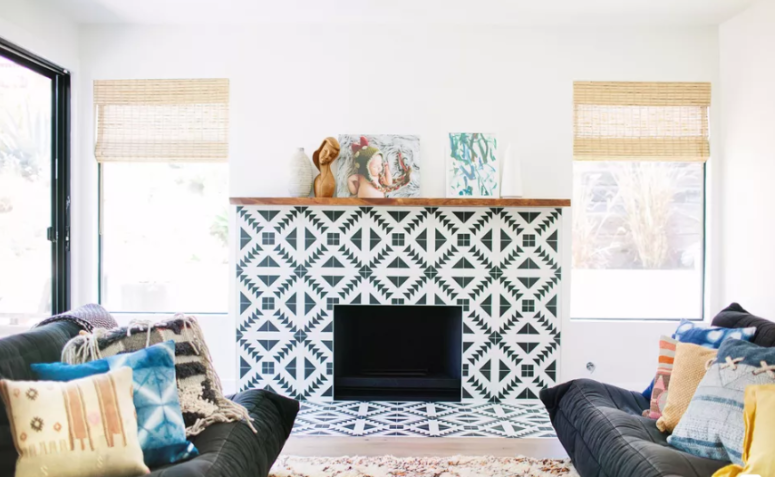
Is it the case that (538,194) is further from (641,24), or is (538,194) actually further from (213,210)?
(213,210)

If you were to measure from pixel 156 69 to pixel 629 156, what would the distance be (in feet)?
11.2

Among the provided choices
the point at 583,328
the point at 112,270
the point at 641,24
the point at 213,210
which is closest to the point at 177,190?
the point at 213,210

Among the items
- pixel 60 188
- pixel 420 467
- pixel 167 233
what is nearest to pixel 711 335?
pixel 420 467

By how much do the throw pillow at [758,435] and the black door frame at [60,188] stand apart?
12.9 ft

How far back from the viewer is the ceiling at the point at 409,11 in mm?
3488

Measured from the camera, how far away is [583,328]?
155 inches

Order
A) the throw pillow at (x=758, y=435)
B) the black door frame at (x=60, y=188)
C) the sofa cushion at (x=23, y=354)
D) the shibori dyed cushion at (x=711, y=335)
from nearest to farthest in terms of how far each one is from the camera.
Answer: the throw pillow at (x=758, y=435), the sofa cushion at (x=23, y=354), the shibori dyed cushion at (x=711, y=335), the black door frame at (x=60, y=188)

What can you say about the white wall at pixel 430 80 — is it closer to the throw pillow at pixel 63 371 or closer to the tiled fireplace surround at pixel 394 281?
the tiled fireplace surround at pixel 394 281

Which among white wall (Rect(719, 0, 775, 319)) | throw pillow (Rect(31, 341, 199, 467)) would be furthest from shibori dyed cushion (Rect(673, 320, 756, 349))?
throw pillow (Rect(31, 341, 199, 467))

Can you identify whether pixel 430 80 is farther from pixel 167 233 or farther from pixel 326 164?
pixel 167 233

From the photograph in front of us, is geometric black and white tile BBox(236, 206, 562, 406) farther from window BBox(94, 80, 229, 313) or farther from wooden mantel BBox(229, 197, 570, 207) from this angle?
window BBox(94, 80, 229, 313)

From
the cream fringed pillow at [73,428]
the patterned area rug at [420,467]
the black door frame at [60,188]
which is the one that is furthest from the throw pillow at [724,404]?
the black door frame at [60,188]

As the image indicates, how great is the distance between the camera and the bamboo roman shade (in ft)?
12.8

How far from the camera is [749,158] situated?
11.9 feet
